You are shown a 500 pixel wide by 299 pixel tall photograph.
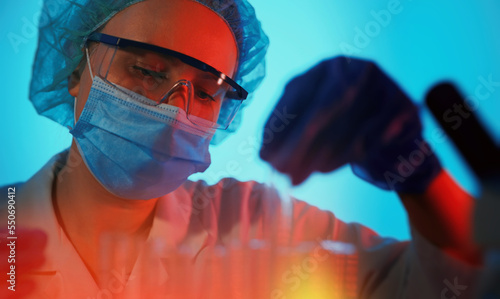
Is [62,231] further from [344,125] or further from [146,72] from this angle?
[344,125]

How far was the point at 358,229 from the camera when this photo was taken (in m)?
1.04

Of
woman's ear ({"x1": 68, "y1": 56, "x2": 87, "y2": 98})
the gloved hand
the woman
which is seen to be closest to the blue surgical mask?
the woman

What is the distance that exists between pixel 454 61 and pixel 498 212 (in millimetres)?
436

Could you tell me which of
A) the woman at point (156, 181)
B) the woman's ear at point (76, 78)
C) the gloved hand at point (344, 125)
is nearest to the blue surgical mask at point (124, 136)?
the woman at point (156, 181)

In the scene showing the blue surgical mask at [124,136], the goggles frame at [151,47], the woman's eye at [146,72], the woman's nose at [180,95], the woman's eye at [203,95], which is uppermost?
the goggles frame at [151,47]

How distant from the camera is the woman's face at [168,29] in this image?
0.94 metres

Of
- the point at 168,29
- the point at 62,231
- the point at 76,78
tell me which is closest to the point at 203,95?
the point at 168,29

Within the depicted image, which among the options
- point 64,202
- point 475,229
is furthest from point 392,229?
point 64,202

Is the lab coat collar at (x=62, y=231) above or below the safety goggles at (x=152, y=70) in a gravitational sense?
below

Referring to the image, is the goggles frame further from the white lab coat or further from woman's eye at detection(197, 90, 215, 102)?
the white lab coat

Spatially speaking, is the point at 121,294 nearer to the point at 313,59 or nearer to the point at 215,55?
the point at 215,55

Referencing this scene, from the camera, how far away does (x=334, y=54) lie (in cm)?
108

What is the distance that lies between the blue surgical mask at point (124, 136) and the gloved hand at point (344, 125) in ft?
0.96

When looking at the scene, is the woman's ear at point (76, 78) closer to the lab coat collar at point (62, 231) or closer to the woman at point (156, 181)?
the woman at point (156, 181)
